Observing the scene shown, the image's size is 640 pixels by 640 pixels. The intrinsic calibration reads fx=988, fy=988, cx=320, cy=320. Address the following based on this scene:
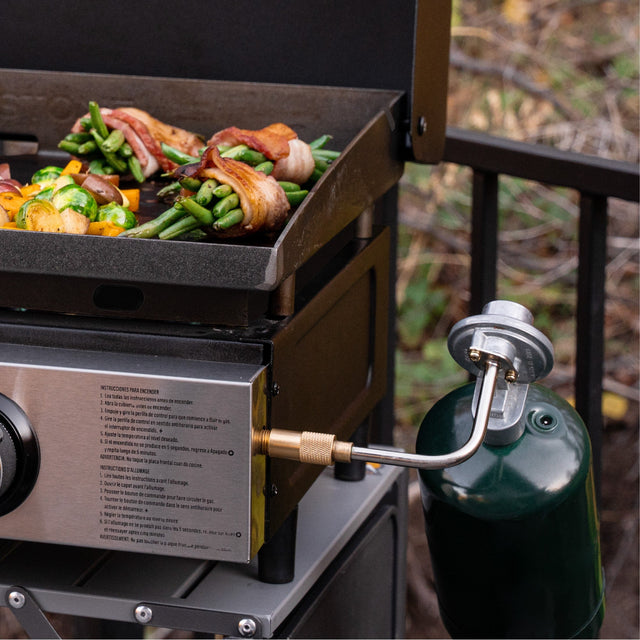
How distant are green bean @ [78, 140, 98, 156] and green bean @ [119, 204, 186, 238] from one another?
1.13ft

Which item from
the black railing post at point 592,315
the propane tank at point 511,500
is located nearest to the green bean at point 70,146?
the propane tank at point 511,500

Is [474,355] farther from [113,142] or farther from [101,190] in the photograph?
[113,142]

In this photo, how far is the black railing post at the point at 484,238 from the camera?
1.91 meters

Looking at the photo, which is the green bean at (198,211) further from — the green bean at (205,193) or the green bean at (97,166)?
the green bean at (97,166)

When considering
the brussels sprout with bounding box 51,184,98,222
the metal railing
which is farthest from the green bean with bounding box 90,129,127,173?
the metal railing

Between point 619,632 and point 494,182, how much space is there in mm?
1895

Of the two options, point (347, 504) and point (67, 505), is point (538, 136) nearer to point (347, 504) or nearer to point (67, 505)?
point (347, 504)

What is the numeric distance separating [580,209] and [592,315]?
0.20m

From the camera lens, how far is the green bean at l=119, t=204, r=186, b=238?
3.27 ft

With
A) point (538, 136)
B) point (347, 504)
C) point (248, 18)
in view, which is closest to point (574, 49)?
point (538, 136)

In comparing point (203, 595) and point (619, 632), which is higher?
point (203, 595)

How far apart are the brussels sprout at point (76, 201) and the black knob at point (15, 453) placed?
8.9 inches

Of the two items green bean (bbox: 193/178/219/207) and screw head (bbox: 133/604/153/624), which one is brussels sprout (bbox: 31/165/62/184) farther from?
screw head (bbox: 133/604/153/624)

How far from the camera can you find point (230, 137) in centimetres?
122
